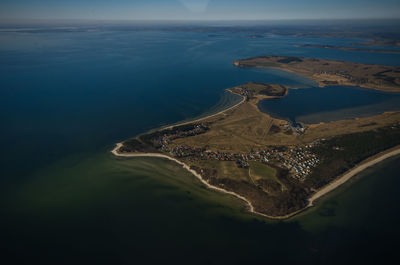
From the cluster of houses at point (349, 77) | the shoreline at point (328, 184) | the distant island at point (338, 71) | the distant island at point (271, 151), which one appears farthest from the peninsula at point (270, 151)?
the cluster of houses at point (349, 77)

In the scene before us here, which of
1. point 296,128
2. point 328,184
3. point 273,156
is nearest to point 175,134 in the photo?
point 273,156

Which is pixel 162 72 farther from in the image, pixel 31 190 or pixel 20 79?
pixel 31 190

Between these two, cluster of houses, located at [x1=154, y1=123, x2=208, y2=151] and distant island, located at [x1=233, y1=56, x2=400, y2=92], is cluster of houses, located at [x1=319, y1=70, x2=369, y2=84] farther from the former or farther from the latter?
cluster of houses, located at [x1=154, y1=123, x2=208, y2=151]

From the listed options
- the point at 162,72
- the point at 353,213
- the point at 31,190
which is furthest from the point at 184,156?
the point at 162,72

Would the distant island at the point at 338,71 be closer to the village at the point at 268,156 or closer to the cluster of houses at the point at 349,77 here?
the cluster of houses at the point at 349,77

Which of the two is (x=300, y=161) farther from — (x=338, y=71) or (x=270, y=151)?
(x=338, y=71)

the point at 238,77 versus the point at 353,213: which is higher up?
the point at 238,77
